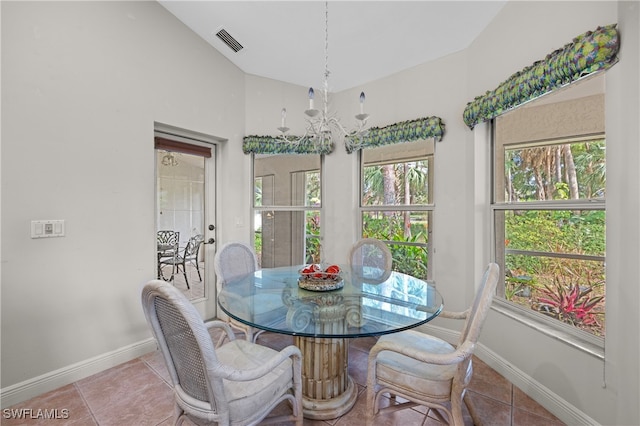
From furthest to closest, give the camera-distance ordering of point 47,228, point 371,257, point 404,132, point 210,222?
1. point 210,222
2. point 404,132
3. point 371,257
4. point 47,228

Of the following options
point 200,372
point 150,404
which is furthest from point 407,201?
point 150,404

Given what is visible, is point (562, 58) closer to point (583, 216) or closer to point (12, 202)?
point (583, 216)

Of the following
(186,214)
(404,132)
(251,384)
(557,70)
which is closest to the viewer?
(251,384)

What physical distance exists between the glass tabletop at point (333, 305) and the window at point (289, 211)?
4.51 feet

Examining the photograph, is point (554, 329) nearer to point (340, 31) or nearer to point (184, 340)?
point (184, 340)

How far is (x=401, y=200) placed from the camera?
10.3 feet

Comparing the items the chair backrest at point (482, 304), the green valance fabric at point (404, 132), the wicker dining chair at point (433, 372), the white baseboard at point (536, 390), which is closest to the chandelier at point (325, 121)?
the green valance fabric at point (404, 132)

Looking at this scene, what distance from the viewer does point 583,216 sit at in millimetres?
1757

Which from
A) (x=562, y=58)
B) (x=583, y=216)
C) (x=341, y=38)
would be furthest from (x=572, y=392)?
(x=341, y=38)

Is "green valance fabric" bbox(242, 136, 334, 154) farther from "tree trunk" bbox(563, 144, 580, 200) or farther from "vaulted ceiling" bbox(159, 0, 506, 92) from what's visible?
"tree trunk" bbox(563, 144, 580, 200)

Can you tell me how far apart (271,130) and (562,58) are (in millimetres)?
2684

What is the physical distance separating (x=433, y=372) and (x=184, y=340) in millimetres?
1191

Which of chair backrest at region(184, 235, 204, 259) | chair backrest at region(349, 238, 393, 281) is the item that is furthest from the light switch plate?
chair backrest at region(349, 238, 393, 281)

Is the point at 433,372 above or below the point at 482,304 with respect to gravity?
below
